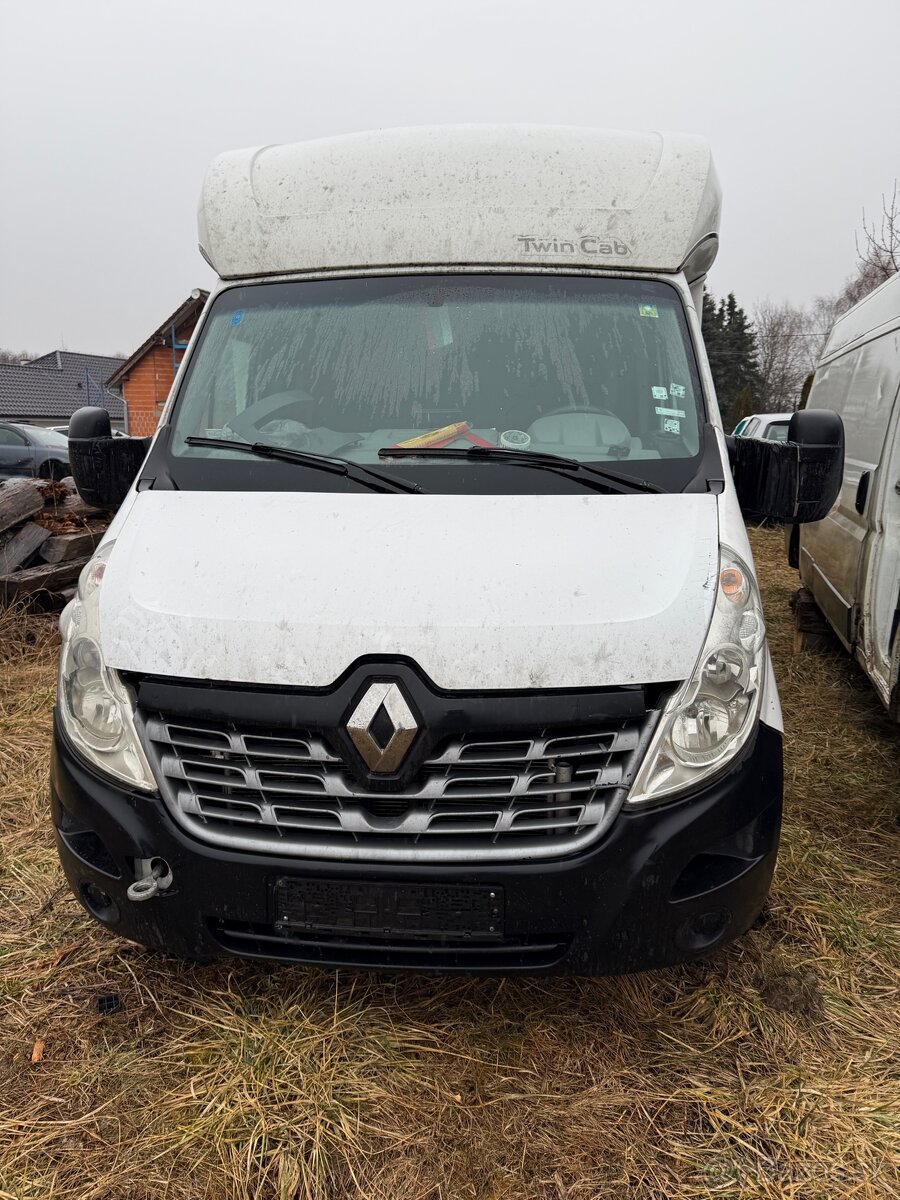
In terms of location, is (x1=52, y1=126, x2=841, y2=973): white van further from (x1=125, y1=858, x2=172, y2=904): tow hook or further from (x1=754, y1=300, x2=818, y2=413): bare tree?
(x1=754, y1=300, x2=818, y2=413): bare tree

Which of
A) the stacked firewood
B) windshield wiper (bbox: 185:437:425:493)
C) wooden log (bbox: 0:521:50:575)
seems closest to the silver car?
the stacked firewood

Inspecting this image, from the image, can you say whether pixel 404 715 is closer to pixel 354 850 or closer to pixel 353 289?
pixel 354 850

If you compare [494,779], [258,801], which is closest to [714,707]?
[494,779]

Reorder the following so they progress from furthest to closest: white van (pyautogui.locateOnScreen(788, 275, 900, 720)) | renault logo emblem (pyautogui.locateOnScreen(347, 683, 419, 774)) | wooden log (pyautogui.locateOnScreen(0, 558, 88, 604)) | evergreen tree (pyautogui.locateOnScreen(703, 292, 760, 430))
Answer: evergreen tree (pyautogui.locateOnScreen(703, 292, 760, 430)) < wooden log (pyautogui.locateOnScreen(0, 558, 88, 604)) < white van (pyautogui.locateOnScreen(788, 275, 900, 720)) < renault logo emblem (pyautogui.locateOnScreen(347, 683, 419, 774))

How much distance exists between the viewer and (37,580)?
7.23 metres

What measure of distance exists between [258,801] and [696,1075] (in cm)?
148

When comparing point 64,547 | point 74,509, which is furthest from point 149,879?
point 74,509

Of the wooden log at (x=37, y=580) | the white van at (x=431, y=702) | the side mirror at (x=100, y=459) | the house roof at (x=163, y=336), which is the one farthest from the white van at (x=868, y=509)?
the house roof at (x=163, y=336)

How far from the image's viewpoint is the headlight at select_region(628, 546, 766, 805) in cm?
234

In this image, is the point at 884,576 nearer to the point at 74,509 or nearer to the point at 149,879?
the point at 149,879

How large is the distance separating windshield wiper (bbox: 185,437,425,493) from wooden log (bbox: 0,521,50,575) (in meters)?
4.99

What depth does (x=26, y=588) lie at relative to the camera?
23.7 ft

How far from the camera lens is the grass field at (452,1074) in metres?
2.28

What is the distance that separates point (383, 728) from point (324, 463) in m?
1.02
